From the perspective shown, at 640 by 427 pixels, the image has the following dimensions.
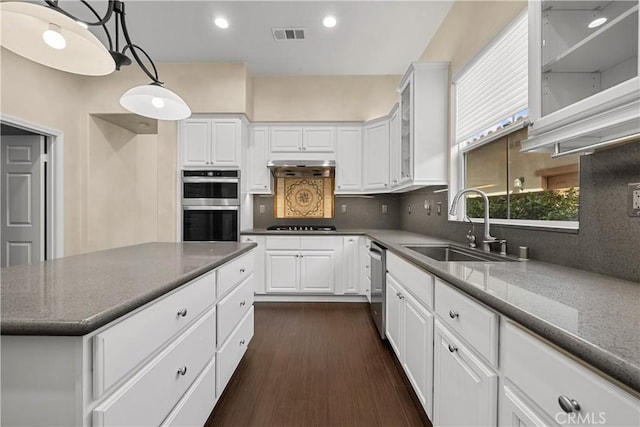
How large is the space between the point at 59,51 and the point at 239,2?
6.47ft

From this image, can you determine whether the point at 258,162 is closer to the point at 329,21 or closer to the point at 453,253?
the point at 329,21

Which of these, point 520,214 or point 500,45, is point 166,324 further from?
point 500,45

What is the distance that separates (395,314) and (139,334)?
1826 mm

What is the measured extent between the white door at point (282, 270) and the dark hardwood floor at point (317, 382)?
73cm

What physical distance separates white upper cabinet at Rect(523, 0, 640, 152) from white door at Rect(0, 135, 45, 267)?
4752mm

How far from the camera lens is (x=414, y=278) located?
1850 mm

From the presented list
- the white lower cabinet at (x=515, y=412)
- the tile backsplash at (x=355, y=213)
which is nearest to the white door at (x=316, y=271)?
the tile backsplash at (x=355, y=213)

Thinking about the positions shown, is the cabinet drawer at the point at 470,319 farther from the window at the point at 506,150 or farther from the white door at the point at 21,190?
the white door at the point at 21,190

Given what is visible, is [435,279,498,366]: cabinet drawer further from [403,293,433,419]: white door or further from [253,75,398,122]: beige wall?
[253,75,398,122]: beige wall

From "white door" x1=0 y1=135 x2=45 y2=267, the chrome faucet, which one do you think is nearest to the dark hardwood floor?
the chrome faucet

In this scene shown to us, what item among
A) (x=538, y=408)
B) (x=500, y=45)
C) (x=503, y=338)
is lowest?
(x=538, y=408)

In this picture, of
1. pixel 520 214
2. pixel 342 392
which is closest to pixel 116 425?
pixel 342 392

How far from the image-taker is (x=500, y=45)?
208 centimetres

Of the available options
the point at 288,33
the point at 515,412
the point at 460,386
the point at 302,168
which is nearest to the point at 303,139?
the point at 302,168
